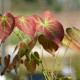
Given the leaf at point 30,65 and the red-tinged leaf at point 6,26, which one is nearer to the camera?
the red-tinged leaf at point 6,26

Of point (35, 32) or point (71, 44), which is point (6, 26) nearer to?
point (35, 32)

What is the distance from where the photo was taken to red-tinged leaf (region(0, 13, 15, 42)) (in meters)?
0.32

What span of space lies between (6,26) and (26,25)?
36mm

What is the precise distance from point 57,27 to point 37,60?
10cm

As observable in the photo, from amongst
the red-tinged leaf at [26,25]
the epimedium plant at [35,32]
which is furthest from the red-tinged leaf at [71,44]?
the red-tinged leaf at [26,25]

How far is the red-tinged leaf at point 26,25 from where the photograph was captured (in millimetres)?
323

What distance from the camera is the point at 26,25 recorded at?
337mm

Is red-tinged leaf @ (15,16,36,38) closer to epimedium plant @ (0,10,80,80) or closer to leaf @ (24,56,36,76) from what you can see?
epimedium plant @ (0,10,80,80)

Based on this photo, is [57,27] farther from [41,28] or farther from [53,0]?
[53,0]

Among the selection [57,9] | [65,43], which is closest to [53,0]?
[57,9]

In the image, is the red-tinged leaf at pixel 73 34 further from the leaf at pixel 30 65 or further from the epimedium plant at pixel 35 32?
the leaf at pixel 30 65

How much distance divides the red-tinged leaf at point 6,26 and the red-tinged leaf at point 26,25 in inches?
0.4

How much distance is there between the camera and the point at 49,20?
0.38 meters

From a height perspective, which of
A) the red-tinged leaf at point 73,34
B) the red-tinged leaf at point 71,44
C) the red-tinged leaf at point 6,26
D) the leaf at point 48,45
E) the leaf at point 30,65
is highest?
the red-tinged leaf at point 6,26
